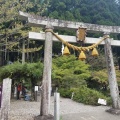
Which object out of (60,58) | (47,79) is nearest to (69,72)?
(60,58)

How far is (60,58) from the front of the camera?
22.7m

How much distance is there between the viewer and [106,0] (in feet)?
130

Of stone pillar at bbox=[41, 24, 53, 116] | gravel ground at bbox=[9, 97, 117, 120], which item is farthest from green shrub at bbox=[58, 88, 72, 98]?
stone pillar at bbox=[41, 24, 53, 116]

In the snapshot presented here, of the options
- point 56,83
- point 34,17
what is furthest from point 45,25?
point 56,83

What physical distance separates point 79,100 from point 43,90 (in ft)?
25.4

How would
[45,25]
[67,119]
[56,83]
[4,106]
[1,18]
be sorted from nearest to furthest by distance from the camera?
[4,106], [67,119], [45,25], [1,18], [56,83]

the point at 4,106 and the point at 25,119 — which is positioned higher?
the point at 4,106

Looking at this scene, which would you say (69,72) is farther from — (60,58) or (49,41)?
(49,41)

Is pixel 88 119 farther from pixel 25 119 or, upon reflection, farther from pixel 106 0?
pixel 106 0

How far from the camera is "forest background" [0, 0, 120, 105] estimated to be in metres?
11.8

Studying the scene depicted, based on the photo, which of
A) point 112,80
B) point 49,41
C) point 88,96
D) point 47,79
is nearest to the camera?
point 47,79

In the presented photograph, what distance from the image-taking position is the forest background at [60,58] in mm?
11845

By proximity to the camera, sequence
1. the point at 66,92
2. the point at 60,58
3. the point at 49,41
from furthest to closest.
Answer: the point at 60,58 → the point at 66,92 → the point at 49,41

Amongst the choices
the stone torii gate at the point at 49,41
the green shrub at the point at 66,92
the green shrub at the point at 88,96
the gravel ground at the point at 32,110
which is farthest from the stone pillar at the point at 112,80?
the green shrub at the point at 66,92
